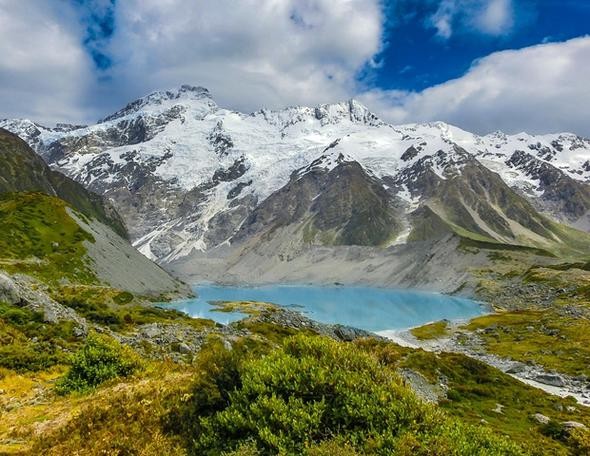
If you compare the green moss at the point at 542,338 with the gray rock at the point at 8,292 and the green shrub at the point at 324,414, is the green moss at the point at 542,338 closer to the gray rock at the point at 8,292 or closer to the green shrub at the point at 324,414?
the green shrub at the point at 324,414

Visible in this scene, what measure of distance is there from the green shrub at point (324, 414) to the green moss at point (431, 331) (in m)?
95.2

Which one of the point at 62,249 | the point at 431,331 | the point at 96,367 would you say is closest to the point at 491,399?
the point at 96,367

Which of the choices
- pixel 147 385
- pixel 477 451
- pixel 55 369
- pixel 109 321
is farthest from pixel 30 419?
pixel 109 321

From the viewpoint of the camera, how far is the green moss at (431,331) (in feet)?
351

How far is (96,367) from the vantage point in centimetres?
2191

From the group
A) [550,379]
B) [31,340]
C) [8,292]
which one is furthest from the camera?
[550,379]

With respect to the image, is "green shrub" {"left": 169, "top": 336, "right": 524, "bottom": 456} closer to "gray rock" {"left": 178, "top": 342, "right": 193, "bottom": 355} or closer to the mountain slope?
"gray rock" {"left": 178, "top": 342, "right": 193, "bottom": 355}

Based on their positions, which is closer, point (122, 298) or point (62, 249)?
point (122, 298)

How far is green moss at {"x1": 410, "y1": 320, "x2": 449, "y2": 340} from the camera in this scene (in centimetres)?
10712

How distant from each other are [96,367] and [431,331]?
100033mm

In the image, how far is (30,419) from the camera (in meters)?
18.1

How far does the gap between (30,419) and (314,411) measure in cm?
1097

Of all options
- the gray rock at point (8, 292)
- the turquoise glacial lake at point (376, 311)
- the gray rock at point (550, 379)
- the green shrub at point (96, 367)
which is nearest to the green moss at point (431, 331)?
the turquoise glacial lake at point (376, 311)

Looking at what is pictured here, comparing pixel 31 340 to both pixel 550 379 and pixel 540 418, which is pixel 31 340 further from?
pixel 550 379
